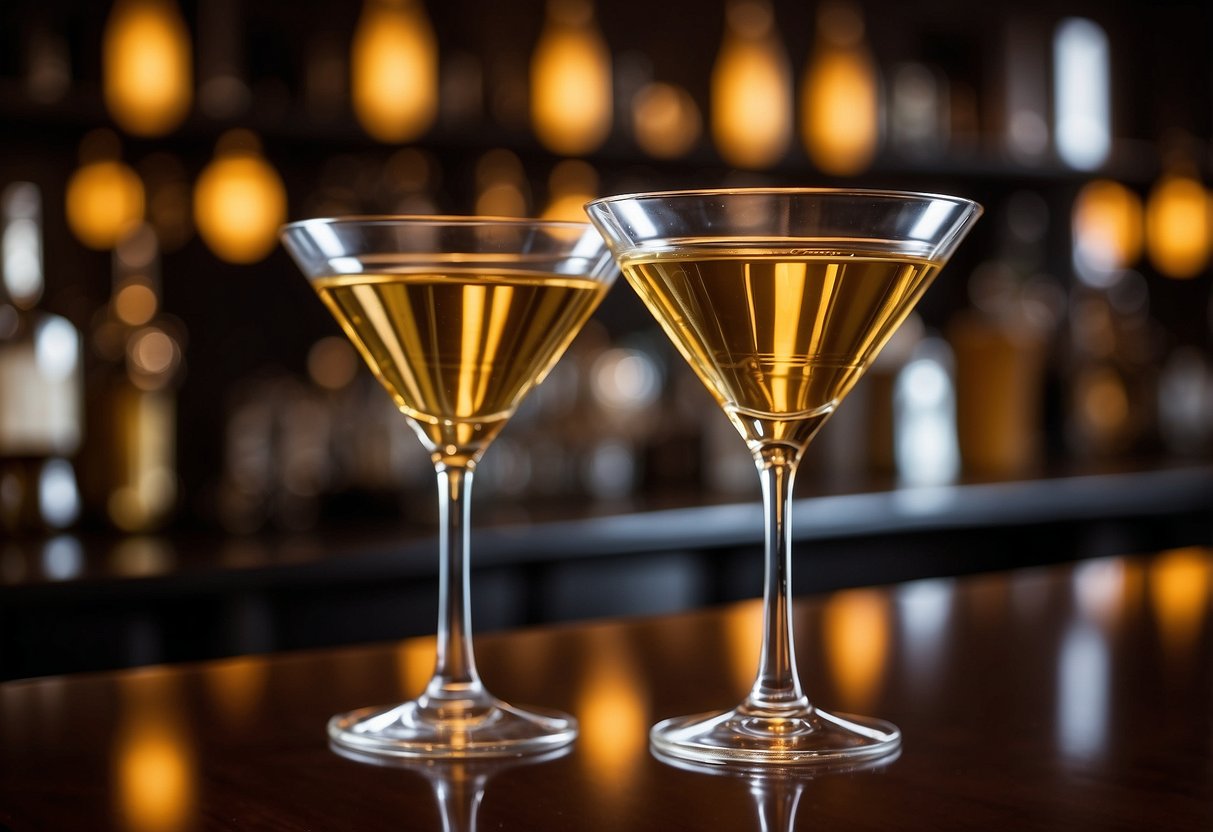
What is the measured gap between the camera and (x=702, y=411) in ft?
8.92

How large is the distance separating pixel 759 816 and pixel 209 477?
2.11 metres

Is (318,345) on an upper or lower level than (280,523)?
upper

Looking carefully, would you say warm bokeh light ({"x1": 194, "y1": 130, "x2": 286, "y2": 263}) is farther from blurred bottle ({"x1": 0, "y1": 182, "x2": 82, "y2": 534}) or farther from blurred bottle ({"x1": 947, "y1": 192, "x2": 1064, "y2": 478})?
blurred bottle ({"x1": 947, "y1": 192, "x2": 1064, "y2": 478})

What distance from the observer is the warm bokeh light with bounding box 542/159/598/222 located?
277cm

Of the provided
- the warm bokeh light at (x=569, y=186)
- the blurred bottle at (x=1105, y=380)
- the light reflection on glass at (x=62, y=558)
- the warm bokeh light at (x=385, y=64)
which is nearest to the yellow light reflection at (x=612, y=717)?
the light reflection on glass at (x=62, y=558)

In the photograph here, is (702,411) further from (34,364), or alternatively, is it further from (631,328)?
(34,364)

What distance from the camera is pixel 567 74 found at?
2.78 metres

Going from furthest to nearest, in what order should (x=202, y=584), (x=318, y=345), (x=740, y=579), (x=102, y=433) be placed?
(x=318, y=345), (x=740, y=579), (x=102, y=433), (x=202, y=584)

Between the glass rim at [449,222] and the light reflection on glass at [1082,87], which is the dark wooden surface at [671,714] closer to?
the glass rim at [449,222]

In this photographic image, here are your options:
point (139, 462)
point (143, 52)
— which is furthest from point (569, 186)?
point (139, 462)

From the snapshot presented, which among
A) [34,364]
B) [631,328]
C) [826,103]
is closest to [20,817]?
[34,364]

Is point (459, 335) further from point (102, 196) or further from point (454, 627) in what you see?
point (102, 196)

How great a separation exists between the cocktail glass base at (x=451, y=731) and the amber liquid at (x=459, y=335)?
0.12m

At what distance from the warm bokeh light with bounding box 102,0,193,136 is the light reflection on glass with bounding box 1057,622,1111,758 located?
1814 millimetres
